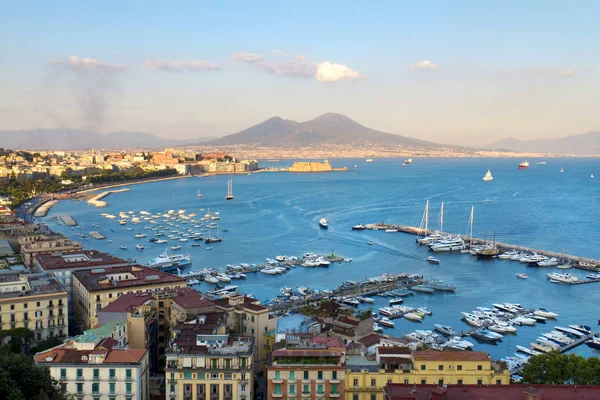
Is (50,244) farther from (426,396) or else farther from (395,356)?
(426,396)

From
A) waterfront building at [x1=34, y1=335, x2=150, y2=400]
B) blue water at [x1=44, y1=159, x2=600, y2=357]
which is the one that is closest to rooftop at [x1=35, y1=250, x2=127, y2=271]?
blue water at [x1=44, y1=159, x2=600, y2=357]

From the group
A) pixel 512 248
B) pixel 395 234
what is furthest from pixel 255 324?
pixel 395 234

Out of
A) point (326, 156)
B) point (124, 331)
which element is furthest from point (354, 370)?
point (326, 156)

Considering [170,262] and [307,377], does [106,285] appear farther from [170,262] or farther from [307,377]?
[170,262]

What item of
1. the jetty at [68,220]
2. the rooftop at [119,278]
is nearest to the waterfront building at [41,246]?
the rooftop at [119,278]

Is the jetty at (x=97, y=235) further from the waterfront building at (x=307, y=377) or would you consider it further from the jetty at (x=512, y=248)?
the waterfront building at (x=307, y=377)

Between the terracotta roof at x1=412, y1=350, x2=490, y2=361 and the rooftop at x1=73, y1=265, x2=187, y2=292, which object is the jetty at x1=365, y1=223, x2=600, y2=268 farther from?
the rooftop at x1=73, y1=265, x2=187, y2=292
